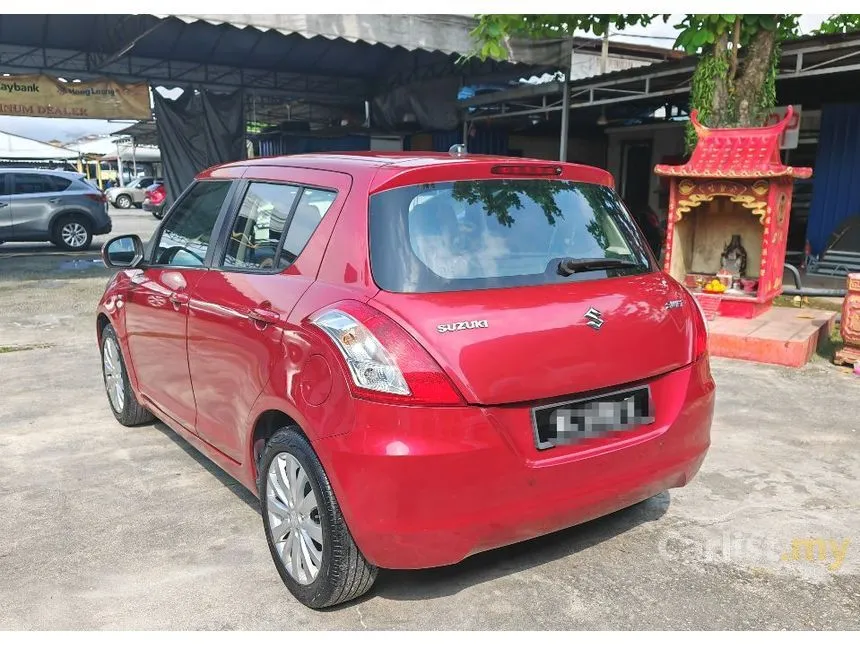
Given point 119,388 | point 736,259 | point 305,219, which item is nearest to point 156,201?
point 736,259

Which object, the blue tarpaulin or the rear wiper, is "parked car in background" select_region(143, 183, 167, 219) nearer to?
the blue tarpaulin

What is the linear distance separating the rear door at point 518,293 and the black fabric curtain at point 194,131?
48.2ft

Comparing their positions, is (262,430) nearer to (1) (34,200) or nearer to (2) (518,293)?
(2) (518,293)

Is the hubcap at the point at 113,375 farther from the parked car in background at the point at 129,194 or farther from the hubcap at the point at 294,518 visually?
the parked car in background at the point at 129,194

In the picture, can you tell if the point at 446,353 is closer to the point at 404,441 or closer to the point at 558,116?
the point at 404,441

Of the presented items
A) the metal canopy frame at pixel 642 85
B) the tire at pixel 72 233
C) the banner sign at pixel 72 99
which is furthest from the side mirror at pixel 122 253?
the tire at pixel 72 233

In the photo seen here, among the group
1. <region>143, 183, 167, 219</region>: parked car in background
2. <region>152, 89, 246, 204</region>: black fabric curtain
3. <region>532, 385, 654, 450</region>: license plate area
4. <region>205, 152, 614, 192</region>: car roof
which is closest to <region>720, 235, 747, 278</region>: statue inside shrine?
<region>205, 152, 614, 192</region>: car roof

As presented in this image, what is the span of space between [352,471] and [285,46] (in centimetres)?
1429

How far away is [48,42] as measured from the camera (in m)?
14.4

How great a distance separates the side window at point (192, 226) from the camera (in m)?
3.58

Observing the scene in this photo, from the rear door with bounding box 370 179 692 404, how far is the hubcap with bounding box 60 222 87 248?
15148mm

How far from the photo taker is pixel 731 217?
8.09 m

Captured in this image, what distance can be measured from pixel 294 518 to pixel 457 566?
72cm

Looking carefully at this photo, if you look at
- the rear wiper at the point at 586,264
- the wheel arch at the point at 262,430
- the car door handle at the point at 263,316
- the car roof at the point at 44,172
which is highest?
the car roof at the point at 44,172
